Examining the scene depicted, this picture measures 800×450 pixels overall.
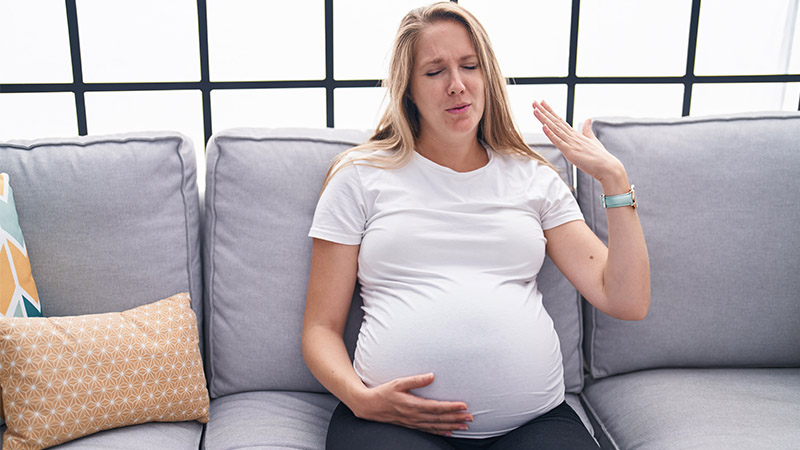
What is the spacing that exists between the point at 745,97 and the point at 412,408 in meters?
1.92

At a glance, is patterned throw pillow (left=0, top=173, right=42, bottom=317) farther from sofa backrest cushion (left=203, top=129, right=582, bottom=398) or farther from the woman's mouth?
the woman's mouth

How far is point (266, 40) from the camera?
1979mm

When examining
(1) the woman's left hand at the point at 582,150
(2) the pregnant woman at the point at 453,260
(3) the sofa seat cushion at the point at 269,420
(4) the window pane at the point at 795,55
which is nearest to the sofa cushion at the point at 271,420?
(3) the sofa seat cushion at the point at 269,420

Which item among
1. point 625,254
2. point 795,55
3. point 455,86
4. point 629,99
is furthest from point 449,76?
point 795,55

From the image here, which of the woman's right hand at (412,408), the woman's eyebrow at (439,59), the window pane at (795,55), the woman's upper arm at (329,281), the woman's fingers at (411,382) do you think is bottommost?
the woman's right hand at (412,408)

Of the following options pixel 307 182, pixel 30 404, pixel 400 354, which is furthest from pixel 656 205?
pixel 30 404

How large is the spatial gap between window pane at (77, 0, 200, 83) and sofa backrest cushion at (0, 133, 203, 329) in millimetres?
523

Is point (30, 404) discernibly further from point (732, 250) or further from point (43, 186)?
point (732, 250)

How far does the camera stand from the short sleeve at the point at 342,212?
1331 millimetres

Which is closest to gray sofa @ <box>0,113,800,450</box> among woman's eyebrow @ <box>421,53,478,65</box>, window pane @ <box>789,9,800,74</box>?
woman's eyebrow @ <box>421,53,478,65</box>

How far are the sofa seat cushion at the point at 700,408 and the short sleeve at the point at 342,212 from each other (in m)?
0.76

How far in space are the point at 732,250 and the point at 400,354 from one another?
0.94 meters

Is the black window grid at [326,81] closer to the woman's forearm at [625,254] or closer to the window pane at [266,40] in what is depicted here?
the window pane at [266,40]

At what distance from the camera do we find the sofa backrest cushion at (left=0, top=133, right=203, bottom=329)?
1389 mm
